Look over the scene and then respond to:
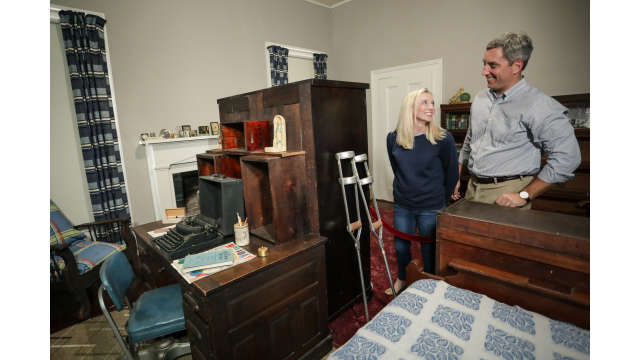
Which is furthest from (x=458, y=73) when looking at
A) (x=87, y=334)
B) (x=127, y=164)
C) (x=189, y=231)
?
(x=87, y=334)

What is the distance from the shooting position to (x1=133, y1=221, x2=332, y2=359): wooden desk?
147cm

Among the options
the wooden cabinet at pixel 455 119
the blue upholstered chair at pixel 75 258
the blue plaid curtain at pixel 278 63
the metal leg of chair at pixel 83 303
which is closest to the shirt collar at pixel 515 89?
the wooden cabinet at pixel 455 119

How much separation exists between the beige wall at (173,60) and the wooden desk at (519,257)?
348 centimetres

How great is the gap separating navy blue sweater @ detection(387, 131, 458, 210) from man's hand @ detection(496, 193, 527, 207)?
1.55ft

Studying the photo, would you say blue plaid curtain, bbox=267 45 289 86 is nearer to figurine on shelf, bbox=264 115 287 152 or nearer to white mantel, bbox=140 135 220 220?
white mantel, bbox=140 135 220 220

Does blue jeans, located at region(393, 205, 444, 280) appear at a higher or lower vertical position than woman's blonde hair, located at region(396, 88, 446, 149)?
lower

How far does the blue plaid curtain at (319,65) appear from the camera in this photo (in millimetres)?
5570

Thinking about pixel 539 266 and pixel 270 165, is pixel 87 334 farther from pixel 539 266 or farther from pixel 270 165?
pixel 539 266

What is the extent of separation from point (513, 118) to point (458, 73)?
118 inches

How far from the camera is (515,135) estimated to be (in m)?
1.75

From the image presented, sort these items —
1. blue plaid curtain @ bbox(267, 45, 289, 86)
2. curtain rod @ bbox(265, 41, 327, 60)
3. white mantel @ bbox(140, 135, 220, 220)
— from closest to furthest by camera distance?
1. white mantel @ bbox(140, 135, 220, 220)
2. blue plaid curtain @ bbox(267, 45, 289, 86)
3. curtain rod @ bbox(265, 41, 327, 60)

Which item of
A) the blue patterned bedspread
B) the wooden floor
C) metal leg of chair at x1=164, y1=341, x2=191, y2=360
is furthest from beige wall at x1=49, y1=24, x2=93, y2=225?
the blue patterned bedspread

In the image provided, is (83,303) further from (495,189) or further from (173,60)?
(495,189)

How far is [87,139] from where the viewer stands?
10.6 feet
